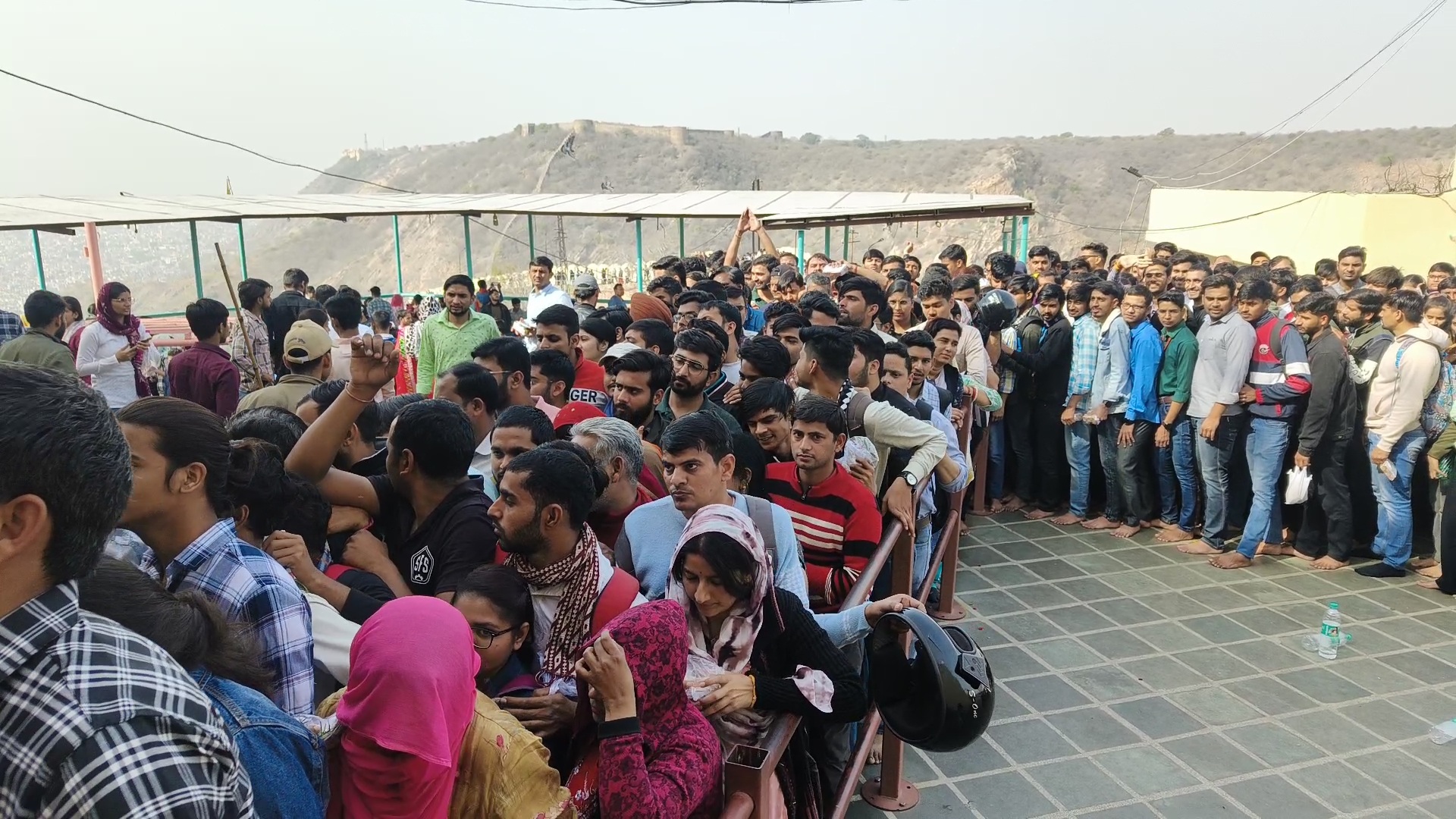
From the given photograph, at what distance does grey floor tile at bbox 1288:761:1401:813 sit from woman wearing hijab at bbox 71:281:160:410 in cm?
797

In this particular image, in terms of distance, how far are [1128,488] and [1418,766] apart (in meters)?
3.16

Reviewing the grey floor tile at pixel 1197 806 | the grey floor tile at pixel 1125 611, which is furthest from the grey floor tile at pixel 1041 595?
the grey floor tile at pixel 1197 806

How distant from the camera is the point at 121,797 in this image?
101 centimetres

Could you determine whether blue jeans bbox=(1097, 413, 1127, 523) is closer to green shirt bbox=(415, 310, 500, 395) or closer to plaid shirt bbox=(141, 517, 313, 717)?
green shirt bbox=(415, 310, 500, 395)

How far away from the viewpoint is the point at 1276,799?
3.66 m

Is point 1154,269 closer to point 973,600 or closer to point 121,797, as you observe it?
point 973,600

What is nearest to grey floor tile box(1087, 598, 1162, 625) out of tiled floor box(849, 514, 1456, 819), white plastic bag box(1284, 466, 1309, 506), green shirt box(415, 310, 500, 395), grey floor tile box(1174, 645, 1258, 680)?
tiled floor box(849, 514, 1456, 819)

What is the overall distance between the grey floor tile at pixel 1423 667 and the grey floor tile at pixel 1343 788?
127 centimetres

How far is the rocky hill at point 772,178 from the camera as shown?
46219mm

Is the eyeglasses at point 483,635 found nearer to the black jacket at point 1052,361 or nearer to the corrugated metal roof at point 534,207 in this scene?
the black jacket at point 1052,361

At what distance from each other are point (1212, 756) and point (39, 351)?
773 centimetres

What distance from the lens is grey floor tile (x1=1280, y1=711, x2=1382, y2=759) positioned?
4.04 meters

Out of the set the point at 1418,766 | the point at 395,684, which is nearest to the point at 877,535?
the point at 395,684

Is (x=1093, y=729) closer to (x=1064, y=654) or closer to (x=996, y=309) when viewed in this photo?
(x=1064, y=654)
